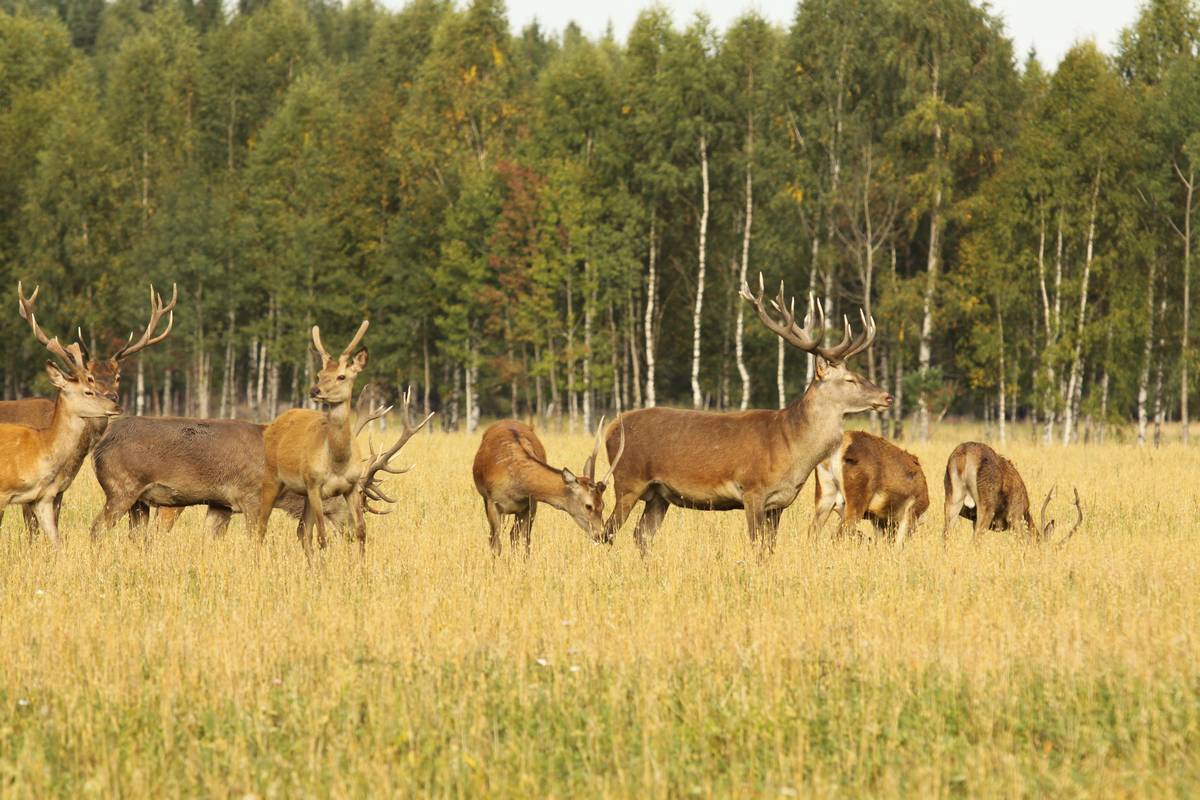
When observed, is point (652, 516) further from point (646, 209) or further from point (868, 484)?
point (646, 209)

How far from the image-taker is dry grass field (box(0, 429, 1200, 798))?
5340 millimetres

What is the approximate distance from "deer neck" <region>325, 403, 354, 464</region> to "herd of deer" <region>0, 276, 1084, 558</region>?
1cm

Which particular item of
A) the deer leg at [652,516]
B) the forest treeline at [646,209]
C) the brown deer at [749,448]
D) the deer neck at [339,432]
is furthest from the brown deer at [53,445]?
the forest treeline at [646,209]

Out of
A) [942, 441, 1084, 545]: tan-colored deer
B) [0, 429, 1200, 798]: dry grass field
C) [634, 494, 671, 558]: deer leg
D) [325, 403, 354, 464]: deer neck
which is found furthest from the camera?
[634, 494, 671, 558]: deer leg

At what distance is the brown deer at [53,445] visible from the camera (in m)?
10.5

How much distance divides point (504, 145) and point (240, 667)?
113ft

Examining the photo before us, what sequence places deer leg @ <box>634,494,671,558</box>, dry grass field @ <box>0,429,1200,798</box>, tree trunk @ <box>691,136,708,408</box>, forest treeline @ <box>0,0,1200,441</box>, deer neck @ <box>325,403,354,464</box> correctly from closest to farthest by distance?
dry grass field @ <box>0,429,1200,798</box>, deer neck @ <box>325,403,354,464</box>, deer leg @ <box>634,494,671,558</box>, forest treeline @ <box>0,0,1200,441</box>, tree trunk @ <box>691,136,708,408</box>

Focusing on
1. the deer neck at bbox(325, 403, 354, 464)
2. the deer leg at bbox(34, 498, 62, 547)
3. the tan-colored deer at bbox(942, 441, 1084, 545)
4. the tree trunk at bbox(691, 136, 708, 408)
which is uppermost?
the tree trunk at bbox(691, 136, 708, 408)

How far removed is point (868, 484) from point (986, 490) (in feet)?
3.05

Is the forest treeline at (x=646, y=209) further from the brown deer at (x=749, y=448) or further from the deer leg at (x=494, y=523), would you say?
the deer leg at (x=494, y=523)

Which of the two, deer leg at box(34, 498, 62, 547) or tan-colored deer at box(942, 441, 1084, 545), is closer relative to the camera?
deer leg at box(34, 498, 62, 547)

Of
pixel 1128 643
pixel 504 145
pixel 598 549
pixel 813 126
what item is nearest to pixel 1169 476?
pixel 598 549

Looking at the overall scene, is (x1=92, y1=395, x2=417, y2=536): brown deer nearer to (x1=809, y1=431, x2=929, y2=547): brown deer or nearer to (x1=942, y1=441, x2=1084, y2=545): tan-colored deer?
(x1=809, y1=431, x2=929, y2=547): brown deer

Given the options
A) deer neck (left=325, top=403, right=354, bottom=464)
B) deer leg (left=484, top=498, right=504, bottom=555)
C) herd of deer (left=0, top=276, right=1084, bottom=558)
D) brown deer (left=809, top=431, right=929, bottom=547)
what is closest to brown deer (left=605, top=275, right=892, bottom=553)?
herd of deer (left=0, top=276, right=1084, bottom=558)
